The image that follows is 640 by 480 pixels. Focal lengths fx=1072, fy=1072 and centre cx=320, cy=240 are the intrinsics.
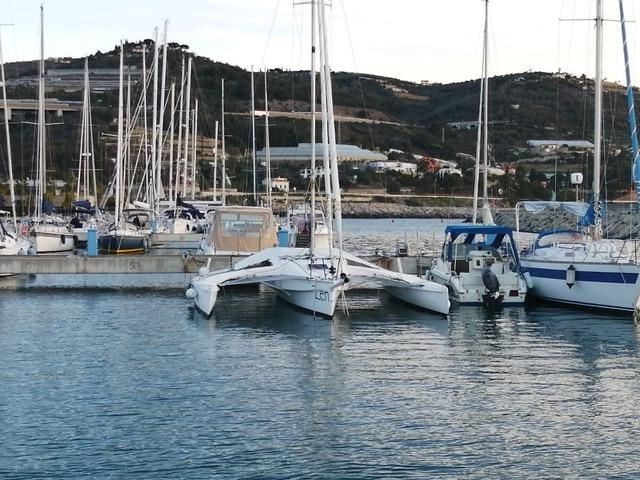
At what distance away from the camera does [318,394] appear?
19797 mm

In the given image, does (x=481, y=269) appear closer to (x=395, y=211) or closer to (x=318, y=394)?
(x=318, y=394)

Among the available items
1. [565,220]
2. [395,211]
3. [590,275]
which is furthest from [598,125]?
[395,211]

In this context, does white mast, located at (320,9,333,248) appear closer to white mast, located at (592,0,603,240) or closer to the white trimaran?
the white trimaran

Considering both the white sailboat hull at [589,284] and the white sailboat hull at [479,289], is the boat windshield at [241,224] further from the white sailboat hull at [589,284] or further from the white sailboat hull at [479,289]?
the white sailboat hull at [589,284]

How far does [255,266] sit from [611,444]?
16047 millimetres

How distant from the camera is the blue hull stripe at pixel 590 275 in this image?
97.3ft

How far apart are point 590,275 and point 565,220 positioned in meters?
71.8

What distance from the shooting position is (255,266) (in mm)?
31016

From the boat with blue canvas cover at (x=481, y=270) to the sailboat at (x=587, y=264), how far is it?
811 millimetres

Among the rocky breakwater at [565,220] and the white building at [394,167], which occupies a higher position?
the white building at [394,167]

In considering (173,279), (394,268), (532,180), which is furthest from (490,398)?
(532,180)

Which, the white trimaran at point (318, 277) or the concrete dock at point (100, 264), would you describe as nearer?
the white trimaran at point (318, 277)

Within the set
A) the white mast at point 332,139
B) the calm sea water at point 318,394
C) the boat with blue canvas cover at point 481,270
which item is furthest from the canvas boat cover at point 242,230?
the calm sea water at point 318,394

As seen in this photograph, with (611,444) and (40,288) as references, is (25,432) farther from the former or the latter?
(40,288)
